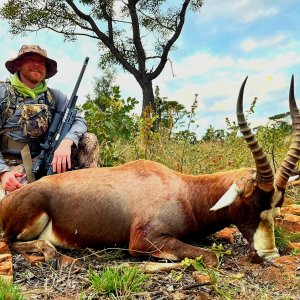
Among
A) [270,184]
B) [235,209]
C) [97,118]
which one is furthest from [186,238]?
[97,118]

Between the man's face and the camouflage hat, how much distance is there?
0.20ft

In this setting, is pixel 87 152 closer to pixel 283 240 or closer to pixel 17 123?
pixel 17 123

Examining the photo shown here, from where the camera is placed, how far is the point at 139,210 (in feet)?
12.9

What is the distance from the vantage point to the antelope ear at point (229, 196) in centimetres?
369

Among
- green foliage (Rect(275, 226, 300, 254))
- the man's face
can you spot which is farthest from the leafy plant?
the man's face

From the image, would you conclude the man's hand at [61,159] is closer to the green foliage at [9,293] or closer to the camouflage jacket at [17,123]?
the camouflage jacket at [17,123]

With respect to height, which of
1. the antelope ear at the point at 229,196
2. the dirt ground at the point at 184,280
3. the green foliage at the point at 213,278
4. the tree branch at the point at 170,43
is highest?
the tree branch at the point at 170,43

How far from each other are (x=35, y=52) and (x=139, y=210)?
2541mm

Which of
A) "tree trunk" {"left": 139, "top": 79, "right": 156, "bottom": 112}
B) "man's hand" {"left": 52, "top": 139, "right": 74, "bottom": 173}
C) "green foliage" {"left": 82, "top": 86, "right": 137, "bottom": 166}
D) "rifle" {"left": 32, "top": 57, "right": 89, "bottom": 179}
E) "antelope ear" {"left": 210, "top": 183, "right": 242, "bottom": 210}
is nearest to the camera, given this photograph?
"antelope ear" {"left": 210, "top": 183, "right": 242, "bottom": 210}

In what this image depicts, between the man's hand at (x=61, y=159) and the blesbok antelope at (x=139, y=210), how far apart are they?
0.59 meters

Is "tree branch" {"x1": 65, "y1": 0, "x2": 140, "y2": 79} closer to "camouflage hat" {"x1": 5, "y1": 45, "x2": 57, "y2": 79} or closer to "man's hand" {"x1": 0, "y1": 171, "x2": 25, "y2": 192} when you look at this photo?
"camouflage hat" {"x1": 5, "y1": 45, "x2": 57, "y2": 79}

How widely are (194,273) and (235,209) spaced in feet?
2.33

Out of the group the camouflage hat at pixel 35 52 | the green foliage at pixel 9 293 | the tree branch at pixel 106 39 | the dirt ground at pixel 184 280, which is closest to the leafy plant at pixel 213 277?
the dirt ground at pixel 184 280

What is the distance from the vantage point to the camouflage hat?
18.2ft
